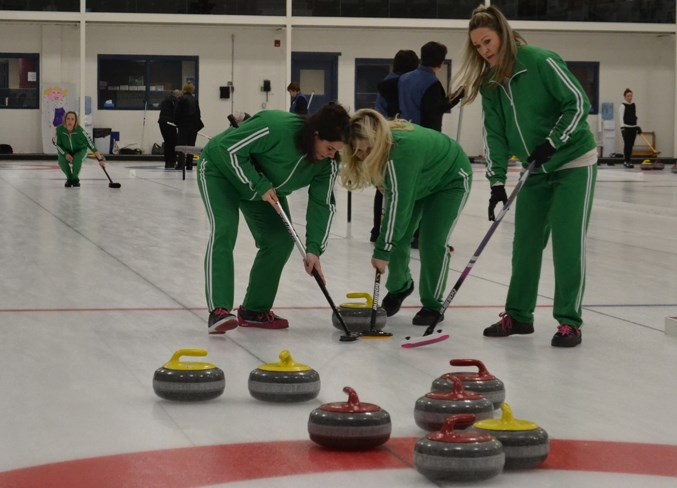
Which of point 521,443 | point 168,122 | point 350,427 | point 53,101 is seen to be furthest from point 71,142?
point 521,443

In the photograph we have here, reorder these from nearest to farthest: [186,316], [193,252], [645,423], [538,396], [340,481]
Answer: [340,481] < [645,423] < [538,396] < [186,316] < [193,252]

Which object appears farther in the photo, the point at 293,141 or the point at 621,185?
the point at 621,185

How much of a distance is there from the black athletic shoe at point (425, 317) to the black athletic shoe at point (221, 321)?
1.07 m

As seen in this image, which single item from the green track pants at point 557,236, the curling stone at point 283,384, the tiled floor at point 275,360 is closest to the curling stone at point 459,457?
the tiled floor at point 275,360

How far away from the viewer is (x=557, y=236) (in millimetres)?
6113

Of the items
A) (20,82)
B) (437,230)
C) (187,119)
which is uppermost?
(20,82)

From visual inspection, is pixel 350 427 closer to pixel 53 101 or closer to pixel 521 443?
pixel 521 443

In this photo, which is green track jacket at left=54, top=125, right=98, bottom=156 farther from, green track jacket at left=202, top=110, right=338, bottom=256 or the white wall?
green track jacket at left=202, top=110, right=338, bottom=256

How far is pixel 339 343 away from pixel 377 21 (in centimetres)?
2648

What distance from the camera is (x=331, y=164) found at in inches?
248

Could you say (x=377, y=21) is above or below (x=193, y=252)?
above

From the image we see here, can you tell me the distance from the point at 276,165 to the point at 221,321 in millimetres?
841

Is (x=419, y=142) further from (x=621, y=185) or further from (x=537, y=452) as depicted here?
(x=621, y=185)

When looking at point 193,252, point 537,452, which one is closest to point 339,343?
point 537,452
